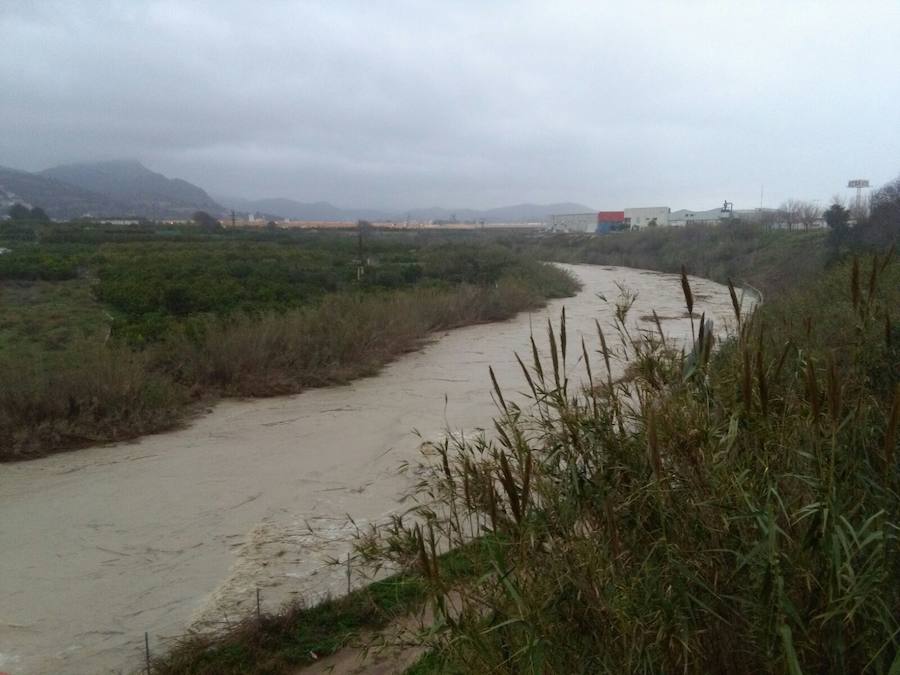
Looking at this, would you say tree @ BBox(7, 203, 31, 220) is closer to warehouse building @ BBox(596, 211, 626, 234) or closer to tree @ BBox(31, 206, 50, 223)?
tree @ BBox(31, 206, 50, 223)

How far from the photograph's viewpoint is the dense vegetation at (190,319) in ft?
29.6

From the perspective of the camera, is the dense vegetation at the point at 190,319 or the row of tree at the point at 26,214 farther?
the row of tree at the point at 26,214

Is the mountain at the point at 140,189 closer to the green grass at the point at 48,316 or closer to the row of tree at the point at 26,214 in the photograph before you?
the row of tree at the point at 26,214

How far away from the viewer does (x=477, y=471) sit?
2.46 m

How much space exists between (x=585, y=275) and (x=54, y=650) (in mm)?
32976

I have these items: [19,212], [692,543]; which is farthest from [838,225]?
[19,212]

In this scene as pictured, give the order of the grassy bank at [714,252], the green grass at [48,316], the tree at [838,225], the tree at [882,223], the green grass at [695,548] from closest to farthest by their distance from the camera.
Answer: the green grass at [695,548], the green grass at [48,316], the tree at [882,223], the tree at [838,225], the grassy bank at [714,252]

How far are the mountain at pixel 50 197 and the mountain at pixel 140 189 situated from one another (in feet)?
10.2

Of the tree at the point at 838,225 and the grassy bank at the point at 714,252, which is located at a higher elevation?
the tree at the point at 838,225

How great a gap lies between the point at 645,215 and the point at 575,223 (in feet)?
32.0

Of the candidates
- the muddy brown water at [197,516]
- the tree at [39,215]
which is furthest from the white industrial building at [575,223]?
the muddy brown water at [197,516]

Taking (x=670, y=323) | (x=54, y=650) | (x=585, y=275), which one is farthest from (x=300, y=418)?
(x=585, y=275)

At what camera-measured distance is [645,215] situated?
70375 mm

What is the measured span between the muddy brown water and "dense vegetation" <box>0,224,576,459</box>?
1.67ft
